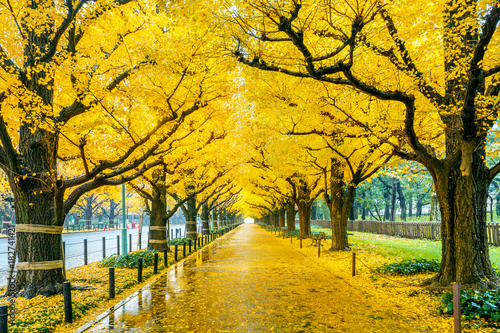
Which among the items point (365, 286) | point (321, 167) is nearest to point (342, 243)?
point (321, 167)

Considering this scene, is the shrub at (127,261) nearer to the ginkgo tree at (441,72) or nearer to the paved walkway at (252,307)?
the paved walkway at (252,307)

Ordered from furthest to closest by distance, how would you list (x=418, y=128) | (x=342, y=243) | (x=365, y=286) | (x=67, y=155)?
(x=342, y=243) < (x=67, y=155) < (x=418, y=128) < (x=365, y=286)

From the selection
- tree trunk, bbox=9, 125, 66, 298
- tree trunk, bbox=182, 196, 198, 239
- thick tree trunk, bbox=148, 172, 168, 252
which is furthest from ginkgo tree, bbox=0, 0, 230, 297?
tree trunk, bbox=182, 196, 198, 239

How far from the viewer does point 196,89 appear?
971cm

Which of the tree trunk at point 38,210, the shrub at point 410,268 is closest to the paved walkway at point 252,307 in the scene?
the shrub at point 410,268

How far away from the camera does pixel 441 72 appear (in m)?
8.75

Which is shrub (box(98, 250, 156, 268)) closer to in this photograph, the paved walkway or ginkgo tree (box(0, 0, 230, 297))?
the paved walkway

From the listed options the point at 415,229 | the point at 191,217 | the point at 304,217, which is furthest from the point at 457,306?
the point at 415,229

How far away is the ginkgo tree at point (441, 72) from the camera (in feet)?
20.9

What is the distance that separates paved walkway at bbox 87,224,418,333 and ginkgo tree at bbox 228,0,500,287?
253 centimetres

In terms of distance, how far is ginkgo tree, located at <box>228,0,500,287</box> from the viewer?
6.38 metres

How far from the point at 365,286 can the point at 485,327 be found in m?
3.86

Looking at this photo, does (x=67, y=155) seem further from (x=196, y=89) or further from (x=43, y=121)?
(x=196, y=89)

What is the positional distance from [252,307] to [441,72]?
743cm
